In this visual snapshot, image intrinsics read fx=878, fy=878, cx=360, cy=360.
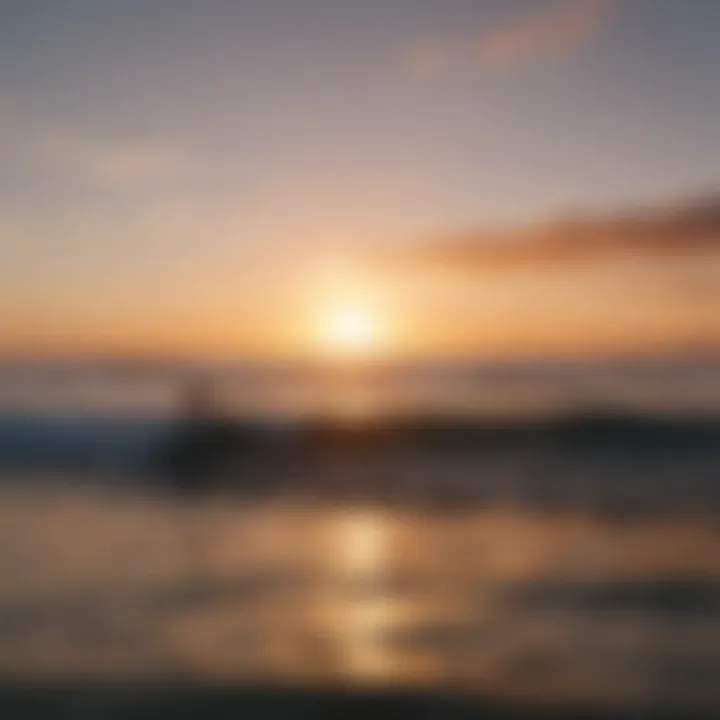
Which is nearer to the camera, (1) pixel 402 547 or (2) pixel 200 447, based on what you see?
(1) pixel 402 547

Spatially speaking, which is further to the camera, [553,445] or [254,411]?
[254,411]

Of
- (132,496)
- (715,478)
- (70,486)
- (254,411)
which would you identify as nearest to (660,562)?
(715,478)

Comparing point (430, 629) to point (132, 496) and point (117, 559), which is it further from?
point (132, 496)

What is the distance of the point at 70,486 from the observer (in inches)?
222

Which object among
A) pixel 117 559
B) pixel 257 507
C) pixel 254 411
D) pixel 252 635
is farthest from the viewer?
pixel 254 411

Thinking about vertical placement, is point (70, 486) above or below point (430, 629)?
above

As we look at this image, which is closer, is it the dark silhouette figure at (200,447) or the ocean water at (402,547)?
the ocean water at (402,547)

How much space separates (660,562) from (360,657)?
162cm

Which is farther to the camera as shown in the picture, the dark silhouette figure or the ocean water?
the dark silhouette figure

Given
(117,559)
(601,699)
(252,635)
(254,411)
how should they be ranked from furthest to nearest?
1. (254,411)
2. (117,559)
3. (252,635)
4. (601,699)

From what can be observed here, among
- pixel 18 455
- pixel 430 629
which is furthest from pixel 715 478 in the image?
pixel 18 455

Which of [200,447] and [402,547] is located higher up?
[200,447]

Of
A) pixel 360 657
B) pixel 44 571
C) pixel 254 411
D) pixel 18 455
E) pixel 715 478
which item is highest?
pixel 254 411

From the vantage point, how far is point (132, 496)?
5.38 meters
